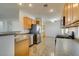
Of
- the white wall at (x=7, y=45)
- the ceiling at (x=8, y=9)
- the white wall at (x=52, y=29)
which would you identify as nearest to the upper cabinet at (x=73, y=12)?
the white wall at (x=52, y=29)

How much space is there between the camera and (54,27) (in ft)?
4.04

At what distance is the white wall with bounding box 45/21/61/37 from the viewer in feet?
3.80

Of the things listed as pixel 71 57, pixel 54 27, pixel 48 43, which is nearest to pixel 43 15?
pixel 54 27

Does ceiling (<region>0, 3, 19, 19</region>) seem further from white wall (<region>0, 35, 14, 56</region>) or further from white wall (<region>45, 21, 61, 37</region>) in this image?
white wall (<region>45, 21, 61, 37</region>)

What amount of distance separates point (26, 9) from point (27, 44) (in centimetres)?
38

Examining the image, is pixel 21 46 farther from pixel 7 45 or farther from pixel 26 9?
pixel 26 9

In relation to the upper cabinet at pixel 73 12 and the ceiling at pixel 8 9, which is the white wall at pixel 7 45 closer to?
the ceiling at pixel 8 9

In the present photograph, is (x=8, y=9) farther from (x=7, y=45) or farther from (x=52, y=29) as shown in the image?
(x=52, y=29)

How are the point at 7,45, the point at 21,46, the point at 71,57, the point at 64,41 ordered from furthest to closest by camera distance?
the point at 64,41, the point at 21,46, the point at 7,45, the point at 71,57

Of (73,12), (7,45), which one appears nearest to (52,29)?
(73,12)

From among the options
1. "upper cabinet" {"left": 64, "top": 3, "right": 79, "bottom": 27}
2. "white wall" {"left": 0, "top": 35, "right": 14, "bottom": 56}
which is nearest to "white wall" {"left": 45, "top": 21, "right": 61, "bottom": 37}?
"upper cabinet" {"left": 64, "top": 3, "right": 79, "bottom": 27}

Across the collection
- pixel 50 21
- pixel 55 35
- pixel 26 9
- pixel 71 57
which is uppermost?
pixel 26 9

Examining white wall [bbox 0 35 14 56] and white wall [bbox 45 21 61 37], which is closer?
white wall [bbox 0 35 14 56]

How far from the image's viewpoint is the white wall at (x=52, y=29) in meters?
1.16
